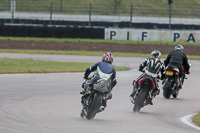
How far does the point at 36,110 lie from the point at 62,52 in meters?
19.5

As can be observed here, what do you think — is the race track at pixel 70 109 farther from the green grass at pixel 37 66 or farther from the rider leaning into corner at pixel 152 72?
the green grass at pixel 37 66

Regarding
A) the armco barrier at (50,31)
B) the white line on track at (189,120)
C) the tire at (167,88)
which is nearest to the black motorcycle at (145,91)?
the white line on track at (189,120)

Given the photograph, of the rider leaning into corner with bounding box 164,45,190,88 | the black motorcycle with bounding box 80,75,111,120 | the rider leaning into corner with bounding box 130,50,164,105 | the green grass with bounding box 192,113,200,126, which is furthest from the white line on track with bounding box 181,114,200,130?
the rider leaning into corner with bounding box 164,45,190,88

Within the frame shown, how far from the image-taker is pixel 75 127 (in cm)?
909

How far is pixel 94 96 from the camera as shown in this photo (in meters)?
10.2

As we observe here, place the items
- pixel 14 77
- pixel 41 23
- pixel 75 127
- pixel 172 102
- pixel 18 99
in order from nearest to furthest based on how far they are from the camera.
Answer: pixel 75 127 < pixel 18 99 < pixel 172 102 < pixel 14 77 < pixel 41 23

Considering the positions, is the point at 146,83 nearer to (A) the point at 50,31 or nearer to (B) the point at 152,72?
(B) the point at 152,72

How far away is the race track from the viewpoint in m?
9.12

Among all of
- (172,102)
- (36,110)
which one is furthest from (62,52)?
(36,110)

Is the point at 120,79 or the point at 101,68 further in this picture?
the point at 120,79

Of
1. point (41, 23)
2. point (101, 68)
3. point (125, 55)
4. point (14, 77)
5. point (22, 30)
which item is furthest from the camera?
point (41, 23)

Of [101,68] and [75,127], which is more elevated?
[101,68]

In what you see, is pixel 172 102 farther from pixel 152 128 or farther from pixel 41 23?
pixel 41 23

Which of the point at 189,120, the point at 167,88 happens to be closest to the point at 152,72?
the point at 189,120
